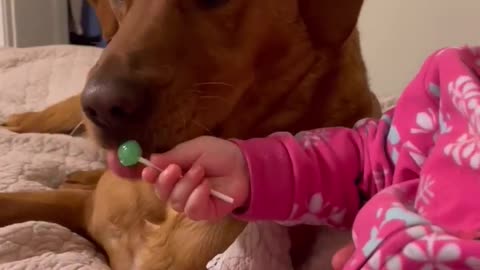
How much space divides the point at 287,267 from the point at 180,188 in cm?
28

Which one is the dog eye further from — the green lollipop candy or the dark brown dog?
the green lollipop candy

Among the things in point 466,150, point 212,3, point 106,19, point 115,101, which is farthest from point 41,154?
point 466,150

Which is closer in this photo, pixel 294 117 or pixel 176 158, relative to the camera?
pixel 176 158

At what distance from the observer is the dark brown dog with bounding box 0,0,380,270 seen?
2.93ft

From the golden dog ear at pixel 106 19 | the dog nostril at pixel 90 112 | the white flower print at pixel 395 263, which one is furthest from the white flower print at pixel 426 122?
the golden dog ear at pixel 106 19

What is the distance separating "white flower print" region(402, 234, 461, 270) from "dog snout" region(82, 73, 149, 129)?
0.36 metres

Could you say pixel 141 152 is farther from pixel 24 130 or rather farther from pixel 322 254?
pixel 24 130

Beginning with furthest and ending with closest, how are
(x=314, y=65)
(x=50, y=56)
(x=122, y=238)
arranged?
(x=50, y=56), (x=122, y=238), (x=314, y=65)

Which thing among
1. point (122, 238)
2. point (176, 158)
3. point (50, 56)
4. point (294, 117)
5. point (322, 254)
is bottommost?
point (50, 56)

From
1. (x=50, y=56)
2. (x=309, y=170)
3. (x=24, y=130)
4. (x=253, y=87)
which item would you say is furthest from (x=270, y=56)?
(x=50, y=56)

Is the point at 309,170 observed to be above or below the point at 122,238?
above

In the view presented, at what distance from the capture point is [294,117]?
114 cm

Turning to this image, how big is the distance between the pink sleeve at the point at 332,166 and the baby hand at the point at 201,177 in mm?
18

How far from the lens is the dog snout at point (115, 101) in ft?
2.81
